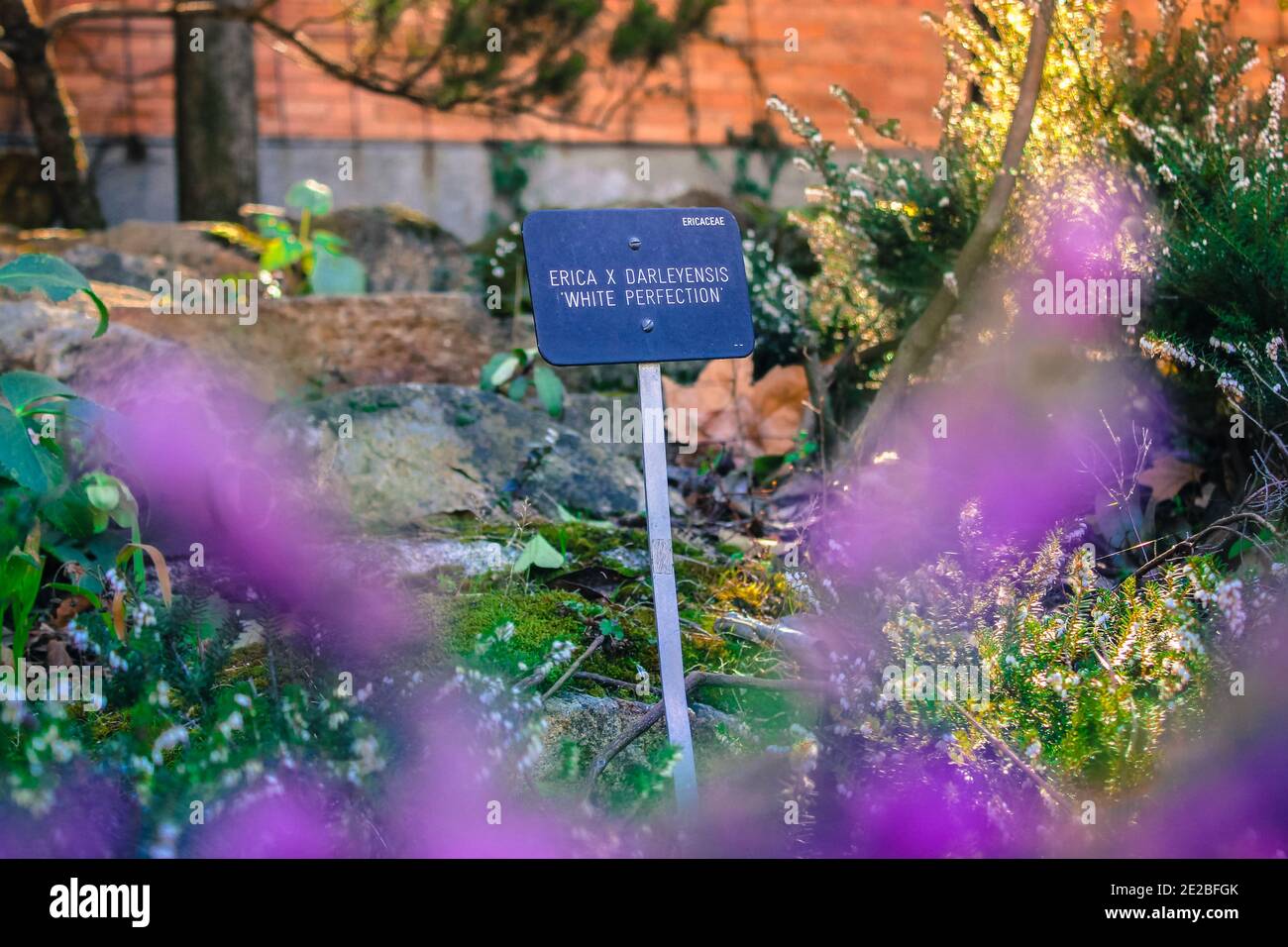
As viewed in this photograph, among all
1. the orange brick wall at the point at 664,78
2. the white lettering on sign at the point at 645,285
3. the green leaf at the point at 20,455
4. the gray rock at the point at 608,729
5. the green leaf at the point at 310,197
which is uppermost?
the orange brick wall at the point at 664,78

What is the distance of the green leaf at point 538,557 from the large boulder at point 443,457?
0.46m

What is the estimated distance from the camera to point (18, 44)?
6.52 metres

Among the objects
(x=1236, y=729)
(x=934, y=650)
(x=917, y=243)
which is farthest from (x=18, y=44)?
(x=1236, y=729)

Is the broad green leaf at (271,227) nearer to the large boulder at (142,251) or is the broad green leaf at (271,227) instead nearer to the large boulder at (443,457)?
the large boulder at (142,251)

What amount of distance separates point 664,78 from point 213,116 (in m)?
3.33

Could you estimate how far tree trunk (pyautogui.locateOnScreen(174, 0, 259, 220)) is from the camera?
24.1 feet

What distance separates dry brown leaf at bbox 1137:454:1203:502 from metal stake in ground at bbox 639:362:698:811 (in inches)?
79.3

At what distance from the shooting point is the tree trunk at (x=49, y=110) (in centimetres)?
652

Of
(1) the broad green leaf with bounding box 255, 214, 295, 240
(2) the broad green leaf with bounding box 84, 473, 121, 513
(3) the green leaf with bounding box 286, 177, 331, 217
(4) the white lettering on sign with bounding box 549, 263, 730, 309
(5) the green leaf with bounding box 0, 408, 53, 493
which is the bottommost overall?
(2) the broad green leaf with bounding box 84, 473, 121, 513

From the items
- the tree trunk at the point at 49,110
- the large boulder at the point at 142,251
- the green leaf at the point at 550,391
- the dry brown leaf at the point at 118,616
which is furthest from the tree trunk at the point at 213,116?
the dry brown leaf at the point at 118,616

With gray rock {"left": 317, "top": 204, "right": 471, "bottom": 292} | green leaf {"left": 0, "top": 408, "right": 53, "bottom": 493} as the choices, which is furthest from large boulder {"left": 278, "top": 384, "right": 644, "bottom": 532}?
gray rock {"left": 317, "top": 204, "right": 471, "bottom": 292}

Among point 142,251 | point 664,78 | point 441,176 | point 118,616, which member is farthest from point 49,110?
point 118,616

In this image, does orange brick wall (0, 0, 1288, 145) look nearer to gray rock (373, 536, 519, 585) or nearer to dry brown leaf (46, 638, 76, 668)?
gray rock (373, 536, 519, 585)
